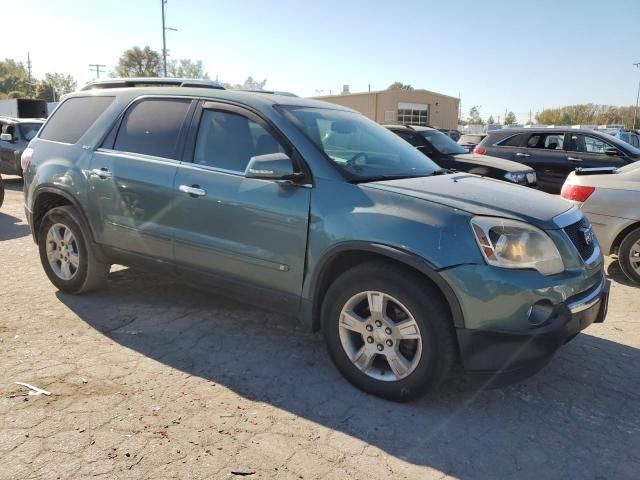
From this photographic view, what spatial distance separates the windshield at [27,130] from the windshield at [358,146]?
1176 centimetres

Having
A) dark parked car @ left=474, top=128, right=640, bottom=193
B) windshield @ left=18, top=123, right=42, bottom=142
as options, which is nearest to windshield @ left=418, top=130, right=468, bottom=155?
dark parked car @ left=474, top=128, right=640, bottom=193

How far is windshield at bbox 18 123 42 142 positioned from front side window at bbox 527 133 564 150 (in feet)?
38.6

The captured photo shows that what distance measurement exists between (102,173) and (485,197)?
3009mm

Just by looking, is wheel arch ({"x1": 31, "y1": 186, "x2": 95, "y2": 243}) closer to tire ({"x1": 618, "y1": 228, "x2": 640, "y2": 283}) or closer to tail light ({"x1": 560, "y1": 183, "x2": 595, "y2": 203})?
tail light ({"x1": 560, "y1": 183, "x2": 595, "y2": 203})

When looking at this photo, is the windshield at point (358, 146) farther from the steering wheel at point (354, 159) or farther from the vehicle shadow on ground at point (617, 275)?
the vehicle shadow on ground at point (617, 275)

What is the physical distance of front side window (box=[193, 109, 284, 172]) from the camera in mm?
3635

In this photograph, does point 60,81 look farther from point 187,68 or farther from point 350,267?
point 350,267

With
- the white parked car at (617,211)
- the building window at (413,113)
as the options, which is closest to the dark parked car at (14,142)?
the white parked car at (617,211)

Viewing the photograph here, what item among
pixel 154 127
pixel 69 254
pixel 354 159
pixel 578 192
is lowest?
pixel 69 254

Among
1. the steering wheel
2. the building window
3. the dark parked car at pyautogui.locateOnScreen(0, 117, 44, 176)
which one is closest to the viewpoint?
the steering wheel

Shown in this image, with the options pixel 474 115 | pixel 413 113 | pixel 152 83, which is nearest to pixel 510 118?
pixel 474 115

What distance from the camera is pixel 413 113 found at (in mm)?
53438

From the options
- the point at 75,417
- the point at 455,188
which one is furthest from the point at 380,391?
the point at 75,417

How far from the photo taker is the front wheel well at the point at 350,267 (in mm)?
2836
